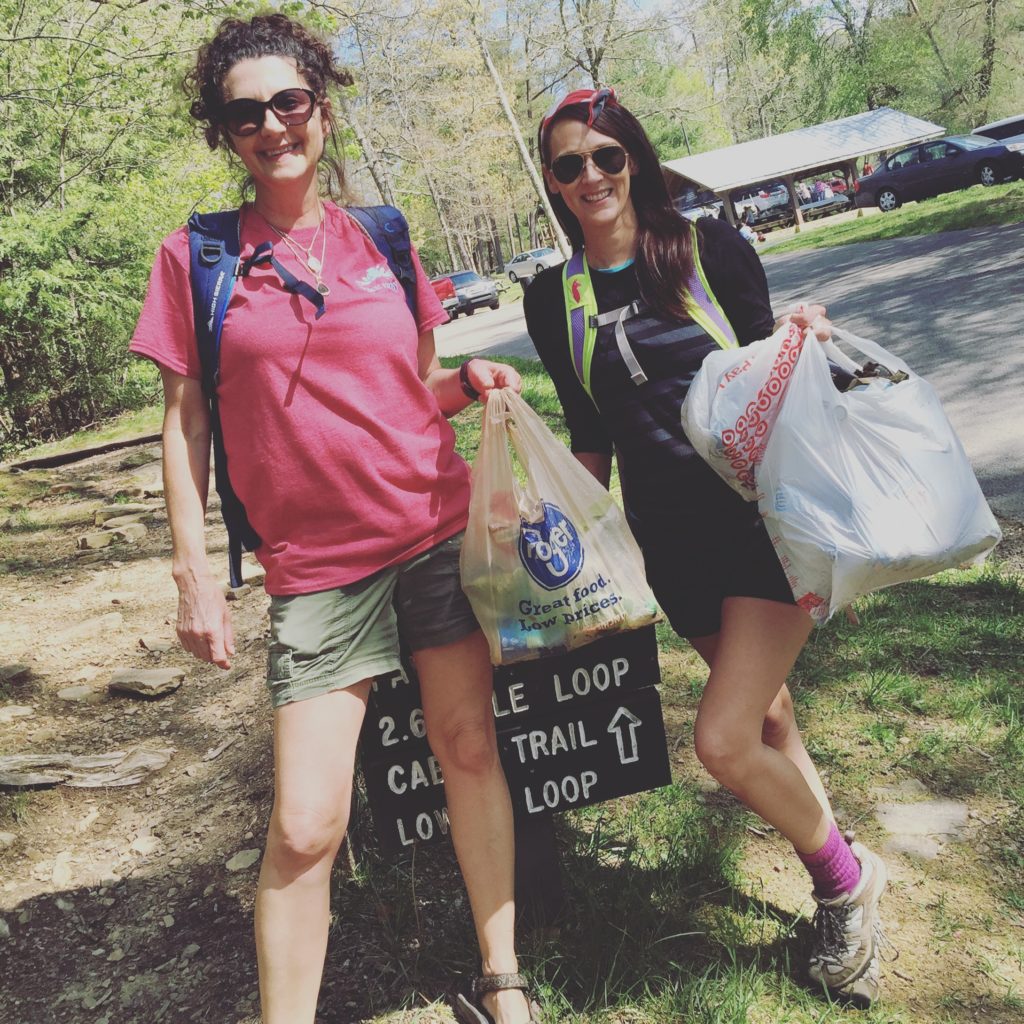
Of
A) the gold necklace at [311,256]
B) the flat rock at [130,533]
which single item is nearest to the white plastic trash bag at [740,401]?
the gold necklace at [311,256]

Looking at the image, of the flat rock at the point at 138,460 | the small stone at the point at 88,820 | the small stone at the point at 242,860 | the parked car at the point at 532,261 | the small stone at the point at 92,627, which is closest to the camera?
the small stone at the point at 242,860

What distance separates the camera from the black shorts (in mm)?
2053

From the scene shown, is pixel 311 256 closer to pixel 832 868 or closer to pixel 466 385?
pixel 466 385

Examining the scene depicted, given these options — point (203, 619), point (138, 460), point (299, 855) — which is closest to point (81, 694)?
point (203, 619)

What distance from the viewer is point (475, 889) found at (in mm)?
2158

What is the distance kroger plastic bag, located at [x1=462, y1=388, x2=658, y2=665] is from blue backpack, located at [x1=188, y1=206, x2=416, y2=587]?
424 millimetres

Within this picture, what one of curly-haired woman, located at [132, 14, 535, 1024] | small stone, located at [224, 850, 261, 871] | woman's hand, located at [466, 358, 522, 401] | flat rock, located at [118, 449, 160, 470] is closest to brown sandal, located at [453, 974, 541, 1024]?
curly-haired woman, located at [132, 14, 535, 1024]

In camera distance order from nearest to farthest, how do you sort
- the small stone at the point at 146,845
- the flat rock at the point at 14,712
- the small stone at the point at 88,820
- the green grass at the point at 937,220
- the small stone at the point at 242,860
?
the small stone at the point at 242,860, the small stone at the point at 146,845, the small stone at the point at 88,820, the flat rock at the point at 14,712, the green grass at the point at 937,220

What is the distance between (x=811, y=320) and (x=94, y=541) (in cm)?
613

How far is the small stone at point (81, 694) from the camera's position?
14.0ft

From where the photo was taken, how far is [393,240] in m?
2.15

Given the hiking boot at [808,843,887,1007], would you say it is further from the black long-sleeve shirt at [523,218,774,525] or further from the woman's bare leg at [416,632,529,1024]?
the black long-sleeve shirt at [523,218,774,525]

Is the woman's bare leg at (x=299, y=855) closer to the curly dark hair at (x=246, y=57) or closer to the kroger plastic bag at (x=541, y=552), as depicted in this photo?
the kroger plastic bag at (x=541, y=552)

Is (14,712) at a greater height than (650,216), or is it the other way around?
(650,216)
